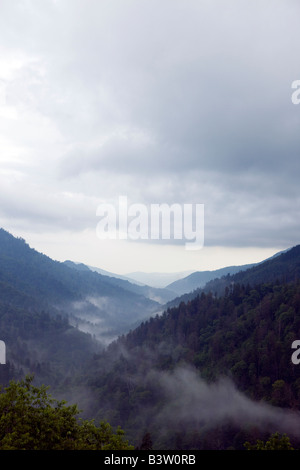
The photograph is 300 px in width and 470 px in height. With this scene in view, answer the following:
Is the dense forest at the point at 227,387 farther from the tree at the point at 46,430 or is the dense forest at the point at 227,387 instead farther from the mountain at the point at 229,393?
the tree at the point at 46,430

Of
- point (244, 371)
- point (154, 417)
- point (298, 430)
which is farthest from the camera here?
point (154, 417)

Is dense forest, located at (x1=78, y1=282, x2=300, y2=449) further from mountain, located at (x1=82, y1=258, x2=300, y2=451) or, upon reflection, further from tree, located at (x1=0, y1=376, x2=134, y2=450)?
Result: tree, located at (x1=0, y1=376, x2=134, y2=450)

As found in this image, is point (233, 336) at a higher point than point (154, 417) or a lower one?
higher

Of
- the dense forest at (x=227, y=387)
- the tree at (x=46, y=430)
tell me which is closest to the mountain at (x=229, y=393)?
the dense forest at (x=227, y=387)

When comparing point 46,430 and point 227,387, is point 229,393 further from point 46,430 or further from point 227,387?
point 46,430

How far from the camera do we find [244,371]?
523ft

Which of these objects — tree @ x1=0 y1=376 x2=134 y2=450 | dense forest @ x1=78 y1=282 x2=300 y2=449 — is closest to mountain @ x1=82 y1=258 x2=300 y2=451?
dense forest @ x1=78 y1=282 x2=300 y2=449

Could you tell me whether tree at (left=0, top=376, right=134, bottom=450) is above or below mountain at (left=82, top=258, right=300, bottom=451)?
above

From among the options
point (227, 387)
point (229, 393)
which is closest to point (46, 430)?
point (229, 393)

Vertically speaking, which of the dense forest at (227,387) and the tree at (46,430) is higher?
the tree at (46,430)

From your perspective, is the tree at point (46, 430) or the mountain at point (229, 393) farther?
the mountain at point (229, 393)
